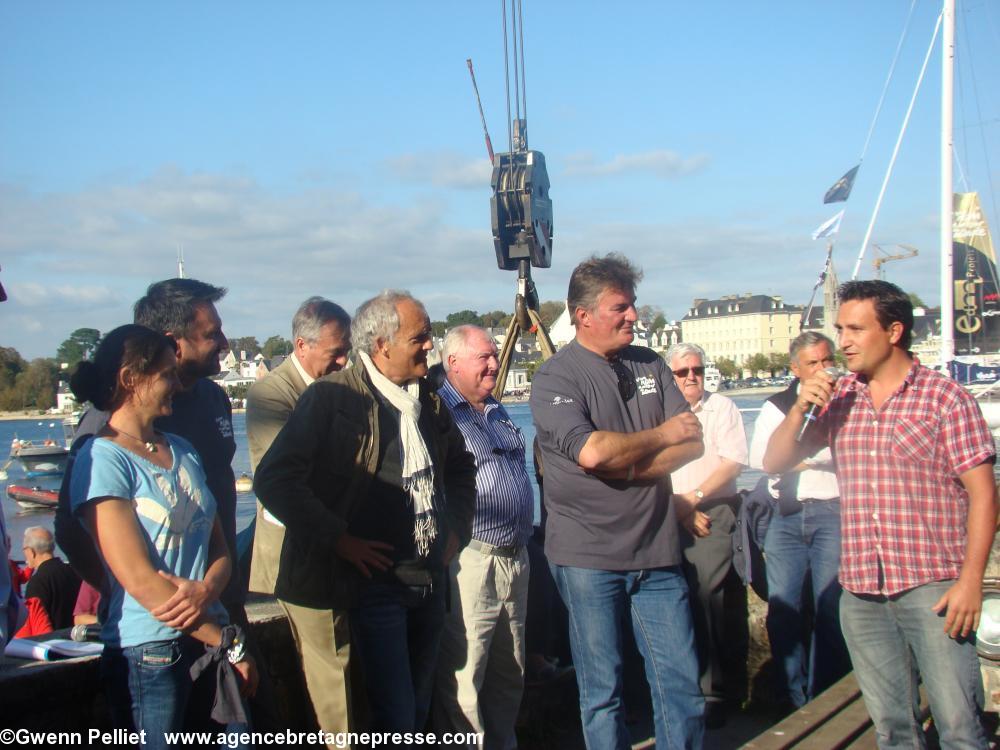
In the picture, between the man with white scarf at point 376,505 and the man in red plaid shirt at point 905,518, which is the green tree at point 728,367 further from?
the man with white scarf at point 376,505

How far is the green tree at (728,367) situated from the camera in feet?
319

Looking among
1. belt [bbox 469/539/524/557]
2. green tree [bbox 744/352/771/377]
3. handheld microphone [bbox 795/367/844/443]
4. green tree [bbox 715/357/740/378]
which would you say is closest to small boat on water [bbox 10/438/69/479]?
belt [bbox 469/539/524/557]

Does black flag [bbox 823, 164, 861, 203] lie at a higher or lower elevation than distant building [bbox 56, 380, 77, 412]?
higher

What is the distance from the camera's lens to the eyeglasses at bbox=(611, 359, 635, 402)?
363cm

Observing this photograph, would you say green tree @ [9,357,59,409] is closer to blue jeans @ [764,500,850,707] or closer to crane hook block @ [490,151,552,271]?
crane hook block @ [490,151,552,271]

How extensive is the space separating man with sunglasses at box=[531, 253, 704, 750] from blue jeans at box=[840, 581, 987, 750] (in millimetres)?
605

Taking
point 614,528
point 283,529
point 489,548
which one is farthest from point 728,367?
point 283,529

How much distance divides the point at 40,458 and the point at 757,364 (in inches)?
2714

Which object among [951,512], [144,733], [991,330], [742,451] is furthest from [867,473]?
[991,330]

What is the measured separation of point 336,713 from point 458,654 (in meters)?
0.73

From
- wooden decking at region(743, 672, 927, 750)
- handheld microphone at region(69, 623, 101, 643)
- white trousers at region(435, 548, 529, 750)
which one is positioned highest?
handheld microphone at region(69, 623, 101, 643)

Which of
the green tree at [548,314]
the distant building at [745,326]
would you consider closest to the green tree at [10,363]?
the green tree at [548,314]

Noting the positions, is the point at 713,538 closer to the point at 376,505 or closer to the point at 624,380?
the point at 624,380

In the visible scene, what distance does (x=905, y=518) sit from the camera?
10.2 ft
